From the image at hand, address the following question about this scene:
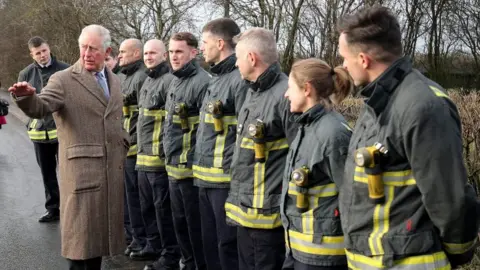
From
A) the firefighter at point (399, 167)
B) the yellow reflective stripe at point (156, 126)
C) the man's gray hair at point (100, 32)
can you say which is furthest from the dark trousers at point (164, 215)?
the firefighter at point (399, 167)

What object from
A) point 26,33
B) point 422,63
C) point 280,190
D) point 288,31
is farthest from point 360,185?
point 26,33

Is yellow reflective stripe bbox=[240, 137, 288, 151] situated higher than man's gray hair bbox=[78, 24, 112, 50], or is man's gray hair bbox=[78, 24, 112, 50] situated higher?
man's gray hair bbox=[78, 24, 112, 50]

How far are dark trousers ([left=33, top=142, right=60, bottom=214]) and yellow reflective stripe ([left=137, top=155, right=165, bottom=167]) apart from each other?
2575 mm

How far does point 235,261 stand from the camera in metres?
4.62

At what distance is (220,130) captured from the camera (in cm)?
472

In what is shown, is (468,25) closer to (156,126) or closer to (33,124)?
(33,124)

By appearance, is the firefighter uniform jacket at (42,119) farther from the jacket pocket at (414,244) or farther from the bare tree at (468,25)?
the bare tree at (468,25)

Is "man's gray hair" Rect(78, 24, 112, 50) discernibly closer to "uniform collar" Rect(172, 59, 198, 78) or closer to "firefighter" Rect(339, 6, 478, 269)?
"uniform collar" Rect(172, 59, 198, 78)

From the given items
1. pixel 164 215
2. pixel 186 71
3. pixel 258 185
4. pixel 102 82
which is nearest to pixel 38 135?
pixel 164 215

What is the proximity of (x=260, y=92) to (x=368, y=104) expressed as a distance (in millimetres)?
1551

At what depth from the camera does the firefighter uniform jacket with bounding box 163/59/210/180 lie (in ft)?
17.4

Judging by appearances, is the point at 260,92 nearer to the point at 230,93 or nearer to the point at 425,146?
the point at 230,93

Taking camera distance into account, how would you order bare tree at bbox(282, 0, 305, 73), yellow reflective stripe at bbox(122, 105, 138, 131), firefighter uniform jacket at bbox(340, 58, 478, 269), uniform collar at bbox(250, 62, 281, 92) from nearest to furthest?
1. firefighter uniform jacket at bbox(340, 58, 478, 269)
2. uniform collar at bbox(250, 62, 281, 92)
3. yellow reflective stripe at bbox(122, 105, 138, 131)
4. bare tree at bbox(282, 0, 305, 73)

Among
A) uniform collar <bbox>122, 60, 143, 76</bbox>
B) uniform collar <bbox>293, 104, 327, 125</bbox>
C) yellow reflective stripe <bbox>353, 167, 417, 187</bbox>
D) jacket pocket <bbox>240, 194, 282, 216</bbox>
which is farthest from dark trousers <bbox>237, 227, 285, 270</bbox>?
uniform collar <bbox>122, 60, 143, 76</bbox>
